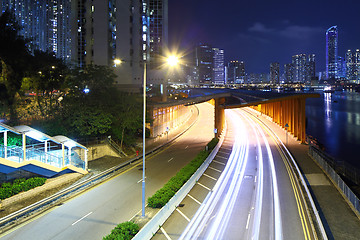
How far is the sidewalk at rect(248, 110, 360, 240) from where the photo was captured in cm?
1800

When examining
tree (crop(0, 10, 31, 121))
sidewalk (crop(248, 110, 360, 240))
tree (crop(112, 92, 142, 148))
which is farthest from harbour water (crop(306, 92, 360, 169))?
tree (crop(0, 10, 31, 121))

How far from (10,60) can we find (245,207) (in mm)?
30615

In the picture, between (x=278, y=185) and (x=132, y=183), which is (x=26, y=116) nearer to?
(x=132, y=183)

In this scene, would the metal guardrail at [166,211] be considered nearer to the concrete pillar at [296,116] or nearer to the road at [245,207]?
the road at [245,207]

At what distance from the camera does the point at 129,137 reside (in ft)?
128

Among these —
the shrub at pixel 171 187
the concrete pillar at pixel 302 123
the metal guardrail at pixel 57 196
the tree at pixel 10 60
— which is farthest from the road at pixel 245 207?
the tree at pixel 10 60

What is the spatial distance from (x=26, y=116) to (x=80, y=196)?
2195cm

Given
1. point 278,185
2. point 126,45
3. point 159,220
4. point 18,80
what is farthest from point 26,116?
point 126,45

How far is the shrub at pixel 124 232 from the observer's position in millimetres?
13917

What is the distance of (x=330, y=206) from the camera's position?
22.0 meters

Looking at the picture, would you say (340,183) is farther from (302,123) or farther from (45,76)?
(45,76)

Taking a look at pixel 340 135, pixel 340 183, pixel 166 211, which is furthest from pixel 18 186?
pixel 340 135

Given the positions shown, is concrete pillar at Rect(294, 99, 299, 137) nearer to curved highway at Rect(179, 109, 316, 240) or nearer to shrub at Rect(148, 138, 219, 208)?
curved highway at Rect(179, 109, 316, 240)

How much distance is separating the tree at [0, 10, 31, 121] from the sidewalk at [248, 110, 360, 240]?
33438mm
